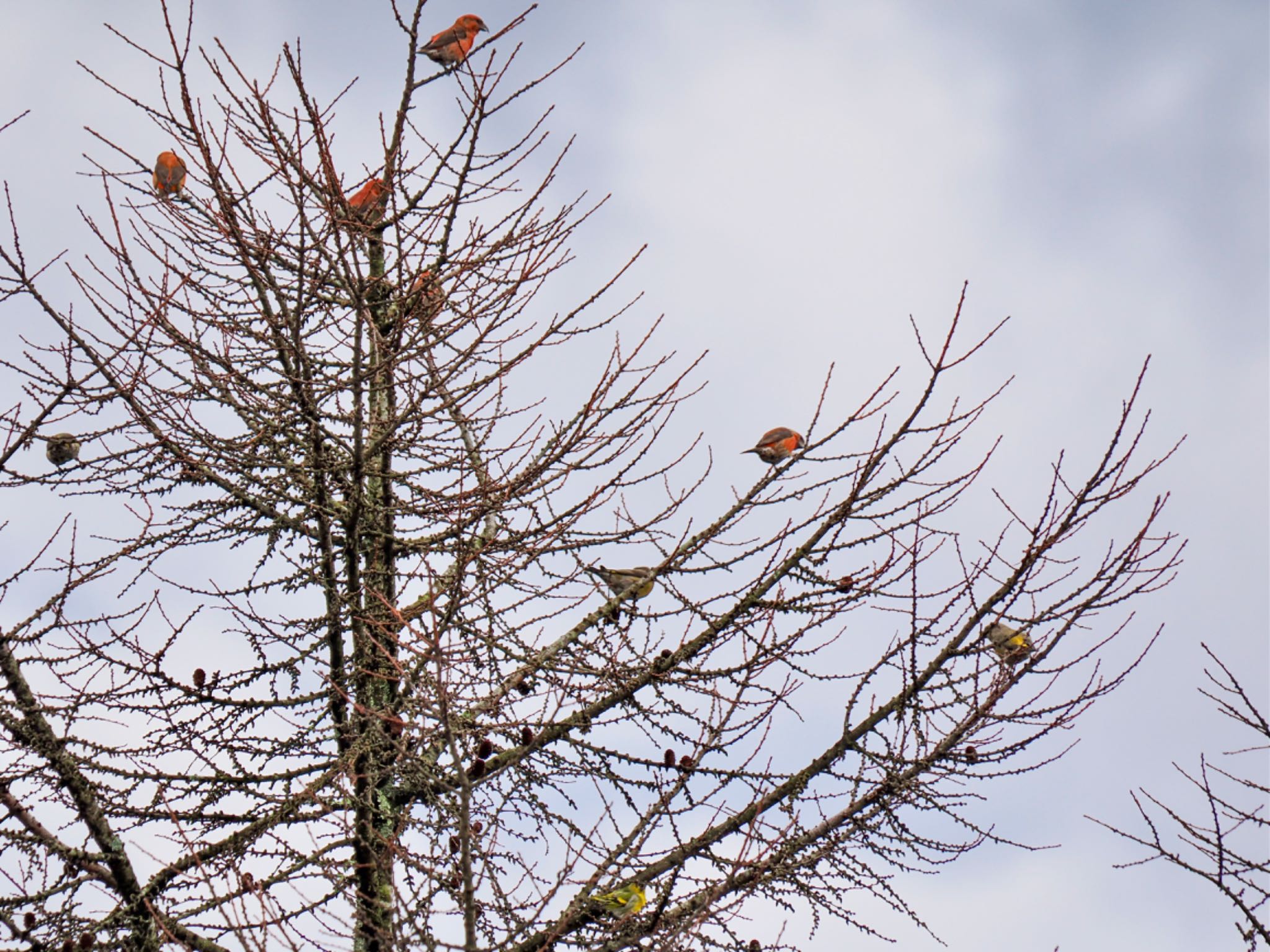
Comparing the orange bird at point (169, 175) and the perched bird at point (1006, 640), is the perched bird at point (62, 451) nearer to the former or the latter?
the orange bird at point (169, 175)

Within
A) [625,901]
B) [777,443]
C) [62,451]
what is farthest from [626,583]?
[62,451]

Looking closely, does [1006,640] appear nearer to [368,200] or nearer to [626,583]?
[626,583]

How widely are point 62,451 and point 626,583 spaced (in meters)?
3.78

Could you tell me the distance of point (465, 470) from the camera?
6797 mm

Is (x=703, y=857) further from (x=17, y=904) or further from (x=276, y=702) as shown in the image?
(x=17, y=904)

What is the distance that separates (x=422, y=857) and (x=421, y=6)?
14.9 feet

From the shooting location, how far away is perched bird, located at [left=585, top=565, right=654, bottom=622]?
6.89m

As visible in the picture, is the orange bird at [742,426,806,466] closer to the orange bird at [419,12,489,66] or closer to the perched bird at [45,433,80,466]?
the orange bird at [419,12,489,66]

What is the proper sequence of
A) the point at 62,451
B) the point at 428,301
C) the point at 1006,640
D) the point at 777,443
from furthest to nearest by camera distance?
1. the point at 777,443
2. the point at 62,451
3. the point at 428,301
4. the point at 1006,640

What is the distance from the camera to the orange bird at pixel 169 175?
7227mm

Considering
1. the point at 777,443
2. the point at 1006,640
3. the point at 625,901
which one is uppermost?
the point at 777,443

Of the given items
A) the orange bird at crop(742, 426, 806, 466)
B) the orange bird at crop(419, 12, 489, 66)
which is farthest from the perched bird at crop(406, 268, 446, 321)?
the orange bird at crop(742, 426, 806, 466)

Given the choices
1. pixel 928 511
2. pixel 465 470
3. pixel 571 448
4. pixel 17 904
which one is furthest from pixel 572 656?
pixel 17 904

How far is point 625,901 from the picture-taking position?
18.5 feet
